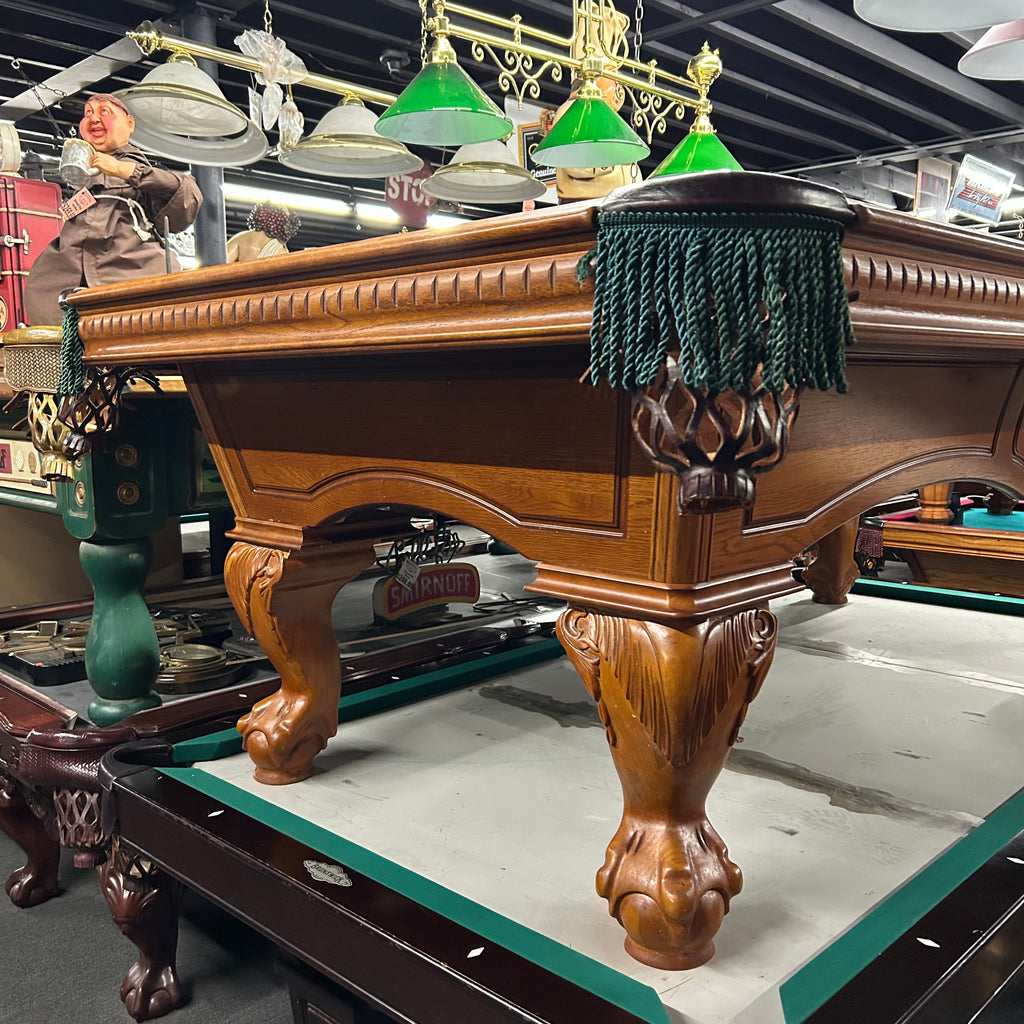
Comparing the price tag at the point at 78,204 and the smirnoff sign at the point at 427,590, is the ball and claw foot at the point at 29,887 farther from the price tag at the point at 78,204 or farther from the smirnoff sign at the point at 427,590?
the price tag at the point at 78,204

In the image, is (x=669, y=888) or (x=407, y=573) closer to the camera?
(x=669, y=888)

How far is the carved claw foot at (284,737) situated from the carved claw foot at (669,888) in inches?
22.8

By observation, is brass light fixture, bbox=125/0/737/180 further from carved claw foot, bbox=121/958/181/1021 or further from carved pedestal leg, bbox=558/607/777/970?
carved claw foot, bbox=121/958/181/1021

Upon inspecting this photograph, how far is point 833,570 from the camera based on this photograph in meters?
2.47

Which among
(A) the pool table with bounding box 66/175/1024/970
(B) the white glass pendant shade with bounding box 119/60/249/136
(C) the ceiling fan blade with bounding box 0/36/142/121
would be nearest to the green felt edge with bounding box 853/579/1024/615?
(A) the pool table with bounding box 66/175/1024/970

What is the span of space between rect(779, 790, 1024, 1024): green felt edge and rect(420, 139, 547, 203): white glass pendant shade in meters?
3.24

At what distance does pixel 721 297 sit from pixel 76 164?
2.29 meters

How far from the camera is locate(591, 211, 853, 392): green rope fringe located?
61 centimetres

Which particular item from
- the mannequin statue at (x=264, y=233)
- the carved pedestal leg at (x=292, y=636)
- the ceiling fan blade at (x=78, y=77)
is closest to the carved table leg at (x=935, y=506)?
the mannequin statue at (x=264, y=233)

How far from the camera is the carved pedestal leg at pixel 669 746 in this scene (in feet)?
2.54

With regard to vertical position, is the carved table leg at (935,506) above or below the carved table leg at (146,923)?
above

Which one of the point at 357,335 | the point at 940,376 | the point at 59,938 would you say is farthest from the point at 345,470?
the point at 59,938

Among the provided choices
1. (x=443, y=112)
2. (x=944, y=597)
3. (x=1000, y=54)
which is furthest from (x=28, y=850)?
(x=1000, y=54)

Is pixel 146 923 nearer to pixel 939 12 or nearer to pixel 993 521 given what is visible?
pixel 939 12
